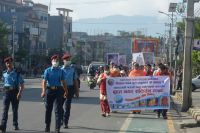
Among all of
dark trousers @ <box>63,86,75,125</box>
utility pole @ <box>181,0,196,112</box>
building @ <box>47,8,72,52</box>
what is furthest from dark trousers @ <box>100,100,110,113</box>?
building @ <box>47,8,72,52</box>

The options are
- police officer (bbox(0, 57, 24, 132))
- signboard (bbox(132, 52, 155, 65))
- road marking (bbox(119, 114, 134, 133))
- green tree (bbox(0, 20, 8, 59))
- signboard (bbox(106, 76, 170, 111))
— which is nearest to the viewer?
police officer (bbox(0, 57, 24, 132))

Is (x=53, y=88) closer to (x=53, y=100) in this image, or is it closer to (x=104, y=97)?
(x=53, y=100)

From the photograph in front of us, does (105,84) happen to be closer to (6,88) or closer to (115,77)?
(115,77)

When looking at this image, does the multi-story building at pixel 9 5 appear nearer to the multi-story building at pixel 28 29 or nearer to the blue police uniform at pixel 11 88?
the multi-story building at pixel 28 29

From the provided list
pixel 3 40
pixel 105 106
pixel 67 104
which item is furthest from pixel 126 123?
pixel 3 40

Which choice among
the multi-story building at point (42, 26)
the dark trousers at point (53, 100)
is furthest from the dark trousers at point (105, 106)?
the multi-story building at point (42, 26)

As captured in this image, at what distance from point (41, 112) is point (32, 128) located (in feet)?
16.6

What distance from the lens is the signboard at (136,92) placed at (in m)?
18.8

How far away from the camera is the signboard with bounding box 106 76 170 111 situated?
18.8 m

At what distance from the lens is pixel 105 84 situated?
18703 millimetres

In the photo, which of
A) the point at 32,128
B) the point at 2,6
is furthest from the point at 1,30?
the point at 32,128

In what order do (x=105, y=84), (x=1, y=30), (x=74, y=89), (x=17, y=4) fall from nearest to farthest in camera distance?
1. (x=74, y=89)
2. (x=105, y=84)
3. (x=1, y=30)
4. (x=17, y=4)

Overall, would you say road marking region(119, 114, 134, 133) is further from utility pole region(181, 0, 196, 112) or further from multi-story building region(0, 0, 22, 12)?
multi-story building region(0, 0, 22, 12)

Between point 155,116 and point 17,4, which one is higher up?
point 17,4
